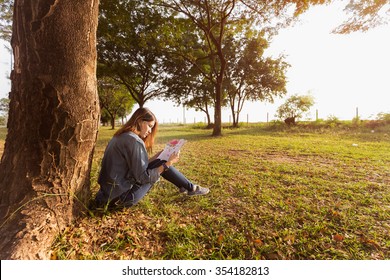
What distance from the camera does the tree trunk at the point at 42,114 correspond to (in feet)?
6.07

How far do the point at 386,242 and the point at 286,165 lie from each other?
123 inches

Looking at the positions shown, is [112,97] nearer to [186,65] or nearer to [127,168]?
[186,65]

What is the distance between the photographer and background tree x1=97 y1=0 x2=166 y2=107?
10.8 m

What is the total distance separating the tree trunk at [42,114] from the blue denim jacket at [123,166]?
418 mm

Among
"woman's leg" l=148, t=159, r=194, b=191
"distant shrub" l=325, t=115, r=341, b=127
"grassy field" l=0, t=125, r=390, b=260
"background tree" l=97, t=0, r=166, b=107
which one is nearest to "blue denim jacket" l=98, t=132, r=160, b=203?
"grassy field" l=0, t=125, r=390, b=260

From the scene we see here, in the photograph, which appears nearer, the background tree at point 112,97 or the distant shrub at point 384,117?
the distant shrub at point 384,117

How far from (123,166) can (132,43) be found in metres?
14.0

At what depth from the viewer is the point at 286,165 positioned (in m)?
5.18

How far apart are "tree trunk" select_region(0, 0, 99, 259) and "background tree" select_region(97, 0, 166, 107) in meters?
9.74

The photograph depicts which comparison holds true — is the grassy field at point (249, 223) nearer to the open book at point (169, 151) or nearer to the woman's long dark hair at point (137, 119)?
the open book at point (169, 151)

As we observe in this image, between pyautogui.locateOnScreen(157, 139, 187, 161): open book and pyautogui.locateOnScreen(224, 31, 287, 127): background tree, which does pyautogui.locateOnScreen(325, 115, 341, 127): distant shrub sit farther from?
pyautogui.locateOnScreen(157, 139, 187, 161): open book

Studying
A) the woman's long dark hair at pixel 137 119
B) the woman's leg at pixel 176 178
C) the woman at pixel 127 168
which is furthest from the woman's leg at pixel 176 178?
the woman's long dark hair at pixel 137 119
